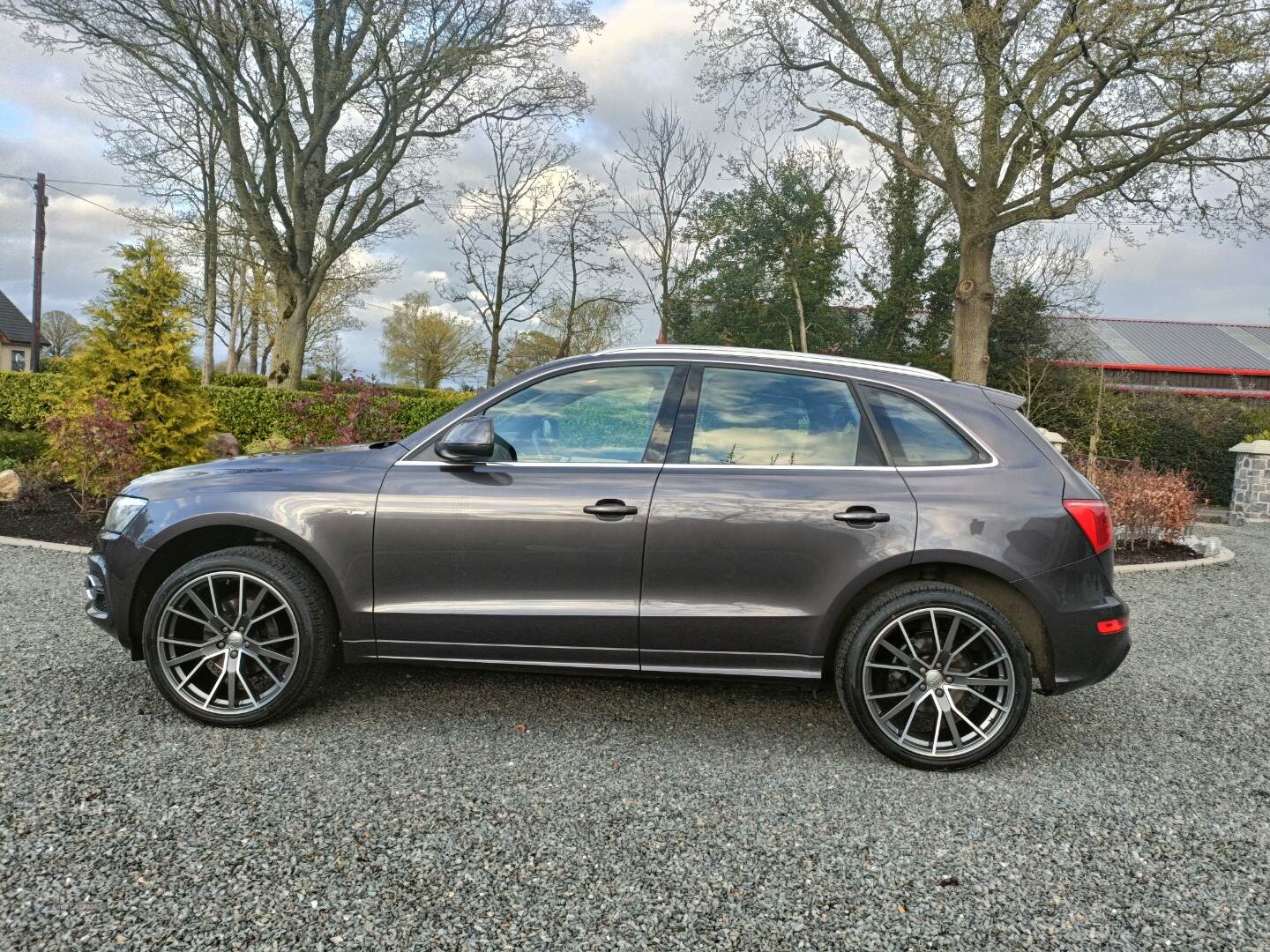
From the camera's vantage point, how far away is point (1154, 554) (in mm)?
8812

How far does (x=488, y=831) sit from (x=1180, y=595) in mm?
6879

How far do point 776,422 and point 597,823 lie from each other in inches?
65.9

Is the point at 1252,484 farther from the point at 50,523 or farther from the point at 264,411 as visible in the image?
the point at 50,523

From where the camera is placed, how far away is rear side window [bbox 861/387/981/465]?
3.07 meters

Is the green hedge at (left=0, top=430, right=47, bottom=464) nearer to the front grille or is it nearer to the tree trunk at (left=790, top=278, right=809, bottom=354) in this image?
the front grille

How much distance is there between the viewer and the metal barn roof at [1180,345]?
1156 inches

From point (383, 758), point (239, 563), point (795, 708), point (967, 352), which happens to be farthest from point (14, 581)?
point (967, 352)

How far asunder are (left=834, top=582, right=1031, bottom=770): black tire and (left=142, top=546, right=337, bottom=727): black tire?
7.01ft

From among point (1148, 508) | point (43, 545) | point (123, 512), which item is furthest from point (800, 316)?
point (123, 512)

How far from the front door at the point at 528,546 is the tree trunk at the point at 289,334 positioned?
15.0m

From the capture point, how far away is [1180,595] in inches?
270

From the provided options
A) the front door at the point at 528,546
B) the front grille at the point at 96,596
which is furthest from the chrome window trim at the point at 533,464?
the front grille at the point at 96,596

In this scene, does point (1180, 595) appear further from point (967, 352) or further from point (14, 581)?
point (14, 581)

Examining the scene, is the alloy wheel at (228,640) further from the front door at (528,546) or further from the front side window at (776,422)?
the front side window at (776,422)
